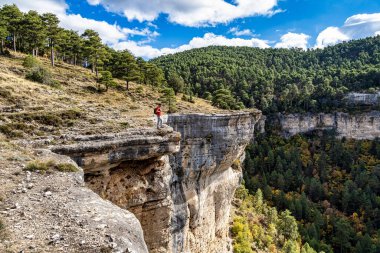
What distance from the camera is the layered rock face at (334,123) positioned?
9819 cm

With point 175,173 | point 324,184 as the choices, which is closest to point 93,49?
point 175,173

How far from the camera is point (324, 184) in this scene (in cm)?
7606

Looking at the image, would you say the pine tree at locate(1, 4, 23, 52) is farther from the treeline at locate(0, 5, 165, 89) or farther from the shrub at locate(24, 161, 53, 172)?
the shrub at locate(24, 161, 53, 172)

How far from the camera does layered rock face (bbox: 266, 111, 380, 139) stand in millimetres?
98188

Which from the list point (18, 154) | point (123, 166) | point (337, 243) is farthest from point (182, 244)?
point (337, 243)

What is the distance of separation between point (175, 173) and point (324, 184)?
2219 inches

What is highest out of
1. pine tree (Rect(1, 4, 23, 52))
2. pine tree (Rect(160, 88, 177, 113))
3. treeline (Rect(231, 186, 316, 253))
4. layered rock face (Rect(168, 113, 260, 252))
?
pine tree (Rect(1, 4, 23, 52))

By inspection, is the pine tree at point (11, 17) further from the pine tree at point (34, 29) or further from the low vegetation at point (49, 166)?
the low vegetation at point (49, 166)

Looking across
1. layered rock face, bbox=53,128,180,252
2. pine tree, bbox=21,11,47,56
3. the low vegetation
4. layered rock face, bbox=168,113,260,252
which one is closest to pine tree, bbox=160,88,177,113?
layered rock face, bbox=168,113,260,252

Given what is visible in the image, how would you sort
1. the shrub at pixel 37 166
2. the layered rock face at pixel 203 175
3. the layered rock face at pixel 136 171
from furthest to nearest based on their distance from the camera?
1. the layered rock face at pixel 203 175
2. the layered rock face at pixel 136 171
3. the shrub at pixel 37 166

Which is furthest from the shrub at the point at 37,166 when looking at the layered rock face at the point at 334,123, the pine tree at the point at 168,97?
the layered rock face at the point at 334,123

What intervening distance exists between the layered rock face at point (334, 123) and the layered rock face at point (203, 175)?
223 feet

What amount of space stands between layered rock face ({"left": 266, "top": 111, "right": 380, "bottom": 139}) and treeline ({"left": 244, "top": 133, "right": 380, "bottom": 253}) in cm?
302

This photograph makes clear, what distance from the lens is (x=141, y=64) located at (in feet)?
181
